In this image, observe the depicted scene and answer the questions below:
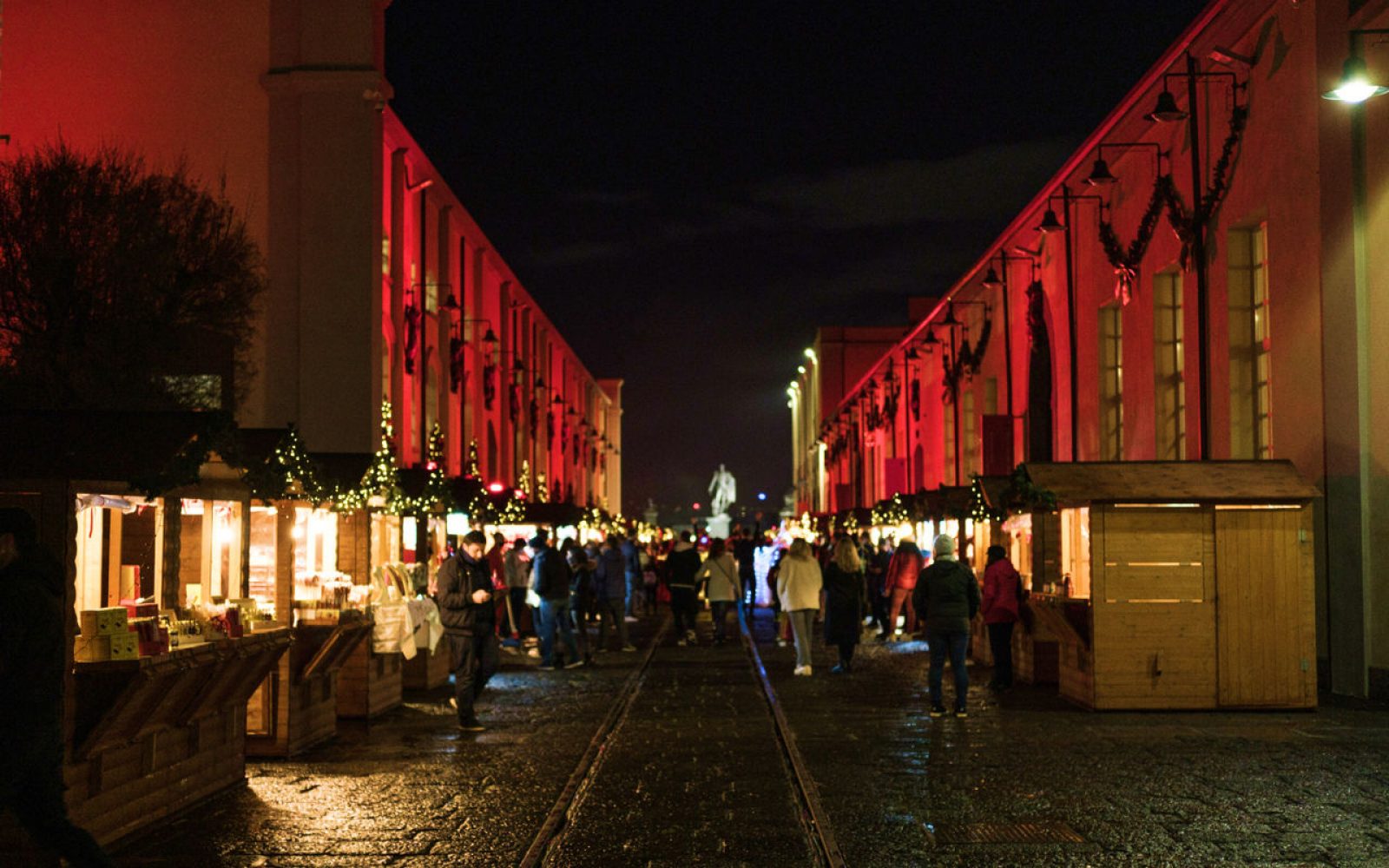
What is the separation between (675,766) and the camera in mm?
13094

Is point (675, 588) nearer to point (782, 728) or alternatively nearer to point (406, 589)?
point (406, 589)

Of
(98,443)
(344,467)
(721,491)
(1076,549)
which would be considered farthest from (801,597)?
(721,491)

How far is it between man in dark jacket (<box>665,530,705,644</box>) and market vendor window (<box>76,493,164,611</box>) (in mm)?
17759

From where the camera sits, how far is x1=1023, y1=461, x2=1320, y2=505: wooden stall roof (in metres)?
17.3

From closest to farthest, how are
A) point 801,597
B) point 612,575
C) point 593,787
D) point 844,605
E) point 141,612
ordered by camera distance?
point 141,612, point 593,787, point 801,597, point 844,605, point 612,575

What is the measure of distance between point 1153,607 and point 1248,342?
286 inches

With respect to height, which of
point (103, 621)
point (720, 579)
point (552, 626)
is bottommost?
point (552, 626)

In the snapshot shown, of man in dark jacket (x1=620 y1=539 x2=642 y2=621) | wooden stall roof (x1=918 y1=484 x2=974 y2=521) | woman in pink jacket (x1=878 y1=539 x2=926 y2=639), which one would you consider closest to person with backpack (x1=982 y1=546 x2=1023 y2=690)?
wooden stall roof (x1=918 y1=484 x2=974 y2=521)

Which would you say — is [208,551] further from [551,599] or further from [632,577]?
[632,577]

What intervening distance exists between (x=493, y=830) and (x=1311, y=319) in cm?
1318

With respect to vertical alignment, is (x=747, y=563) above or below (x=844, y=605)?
above

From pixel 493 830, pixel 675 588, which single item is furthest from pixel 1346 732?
pixel 675 588

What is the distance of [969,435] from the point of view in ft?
158

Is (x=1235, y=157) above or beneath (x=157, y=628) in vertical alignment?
above
